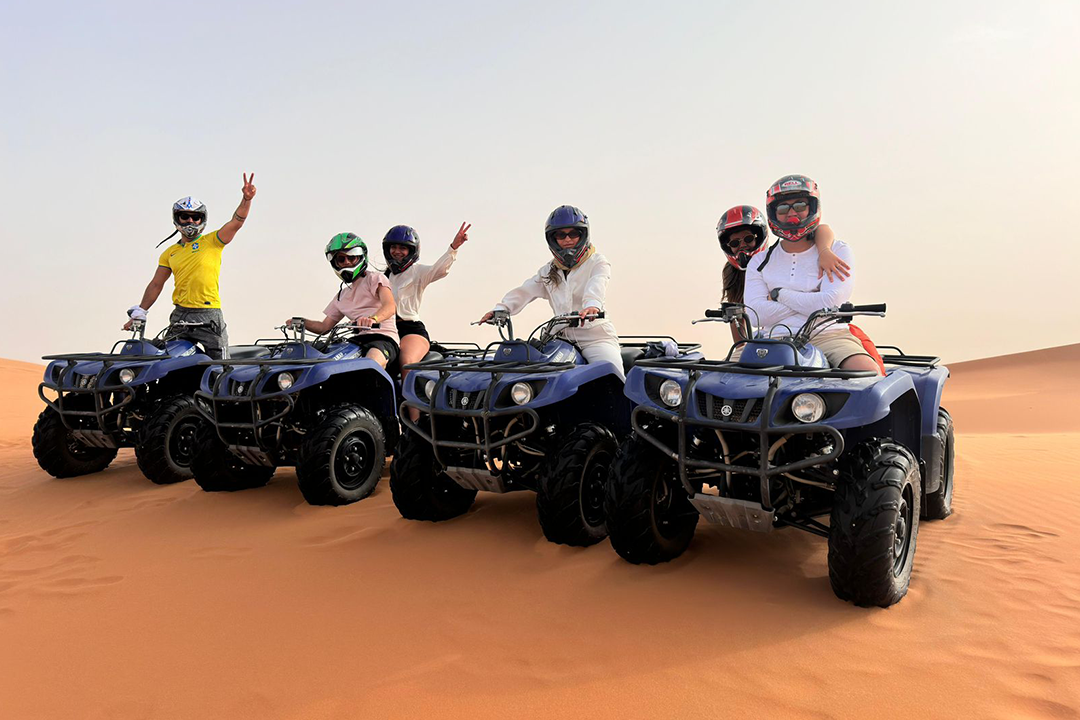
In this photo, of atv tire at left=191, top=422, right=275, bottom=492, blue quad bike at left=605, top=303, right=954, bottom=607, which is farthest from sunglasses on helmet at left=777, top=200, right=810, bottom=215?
atv tire at left=191, top=422, right=275, bottom=492

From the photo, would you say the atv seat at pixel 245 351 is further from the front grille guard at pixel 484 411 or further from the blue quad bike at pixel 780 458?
the blue quad bike at pixel 780 458

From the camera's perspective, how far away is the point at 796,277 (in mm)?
4973

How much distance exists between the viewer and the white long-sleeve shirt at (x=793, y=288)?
189 inches

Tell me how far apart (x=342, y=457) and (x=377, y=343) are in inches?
50.4

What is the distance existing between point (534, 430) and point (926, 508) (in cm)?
298

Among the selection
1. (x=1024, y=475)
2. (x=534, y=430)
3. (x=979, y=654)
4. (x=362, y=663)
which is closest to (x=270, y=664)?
(x=362, y=663)

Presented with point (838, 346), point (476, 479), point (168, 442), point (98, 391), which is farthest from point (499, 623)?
point (98, 391)

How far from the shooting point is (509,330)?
579 centimetres

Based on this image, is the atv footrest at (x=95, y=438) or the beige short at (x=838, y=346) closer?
the beige short at (x=838, y=346)

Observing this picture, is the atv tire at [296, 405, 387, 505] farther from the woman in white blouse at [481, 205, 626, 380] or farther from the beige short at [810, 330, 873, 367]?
the beige short at [810, 330, 873, 367]

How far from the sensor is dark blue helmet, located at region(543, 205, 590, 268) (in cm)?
575

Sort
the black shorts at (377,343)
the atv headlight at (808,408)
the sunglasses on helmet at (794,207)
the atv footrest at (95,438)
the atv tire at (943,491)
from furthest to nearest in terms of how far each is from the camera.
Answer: the atv footrest at (95,438)
the black shorts at (377,343)
the atv tire at (943,491)
the sunglasses on helmet at (794,207)
the atv headlight at (808,408)

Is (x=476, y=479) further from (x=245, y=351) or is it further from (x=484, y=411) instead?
(x=245, y=351)

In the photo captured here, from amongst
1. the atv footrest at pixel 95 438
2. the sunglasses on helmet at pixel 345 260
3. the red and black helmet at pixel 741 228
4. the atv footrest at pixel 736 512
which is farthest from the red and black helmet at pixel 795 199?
the atv footrest at pixel 95 438
